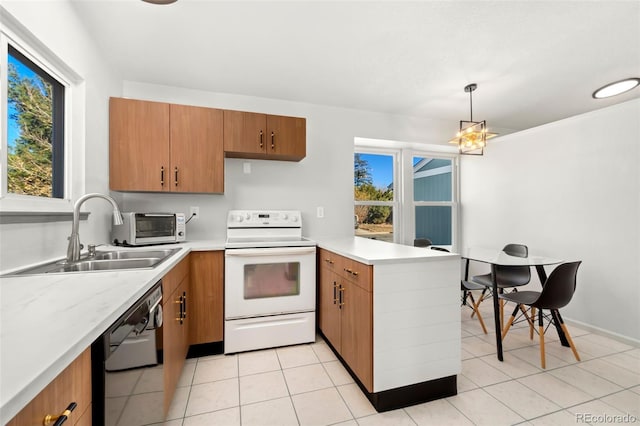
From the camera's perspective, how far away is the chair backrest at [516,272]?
9.71 feet

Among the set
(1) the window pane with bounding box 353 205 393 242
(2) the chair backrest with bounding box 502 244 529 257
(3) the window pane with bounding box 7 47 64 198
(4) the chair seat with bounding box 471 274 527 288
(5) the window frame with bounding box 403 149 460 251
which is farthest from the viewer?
(5) the window frame with bounding box 403 149 460 251

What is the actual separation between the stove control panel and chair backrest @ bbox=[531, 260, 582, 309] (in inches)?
84.9

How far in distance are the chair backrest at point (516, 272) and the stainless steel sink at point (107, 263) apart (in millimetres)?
3243

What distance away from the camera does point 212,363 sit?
2.21 metres

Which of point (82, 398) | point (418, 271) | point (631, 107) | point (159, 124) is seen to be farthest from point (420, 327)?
point (631, 107)

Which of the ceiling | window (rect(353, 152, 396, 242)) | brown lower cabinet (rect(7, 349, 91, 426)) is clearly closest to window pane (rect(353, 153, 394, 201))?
window (rect(353, 152, 396, 242))

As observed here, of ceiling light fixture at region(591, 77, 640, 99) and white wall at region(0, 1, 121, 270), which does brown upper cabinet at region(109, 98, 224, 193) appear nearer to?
white wall at region(0, 1, 121, 270)

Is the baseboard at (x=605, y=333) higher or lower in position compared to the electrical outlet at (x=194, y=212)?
lower

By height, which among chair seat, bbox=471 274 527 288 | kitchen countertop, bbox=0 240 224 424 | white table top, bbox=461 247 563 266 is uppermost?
kitchen countertop, bbox=0 240 224 424

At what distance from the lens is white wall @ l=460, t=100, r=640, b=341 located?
257 cm

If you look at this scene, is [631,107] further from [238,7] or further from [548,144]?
[238,7]

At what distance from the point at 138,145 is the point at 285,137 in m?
1.28

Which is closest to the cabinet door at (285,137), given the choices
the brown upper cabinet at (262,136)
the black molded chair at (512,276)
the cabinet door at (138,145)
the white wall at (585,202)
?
the brown upper cabinet at (262,136)

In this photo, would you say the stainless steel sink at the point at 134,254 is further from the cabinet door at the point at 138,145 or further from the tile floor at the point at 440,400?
the tile floor at the point at 440,400
